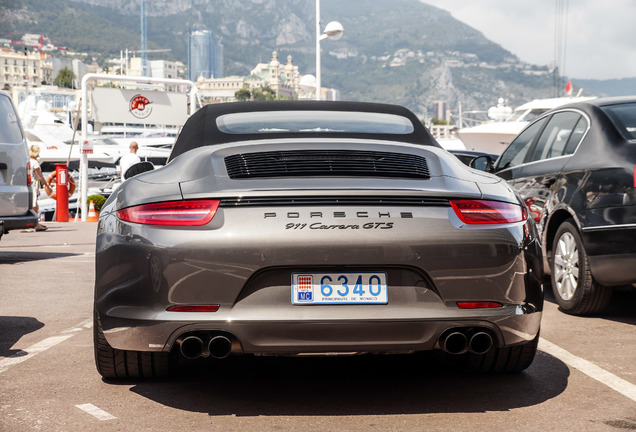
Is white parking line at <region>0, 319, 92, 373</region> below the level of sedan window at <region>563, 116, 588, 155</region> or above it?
below

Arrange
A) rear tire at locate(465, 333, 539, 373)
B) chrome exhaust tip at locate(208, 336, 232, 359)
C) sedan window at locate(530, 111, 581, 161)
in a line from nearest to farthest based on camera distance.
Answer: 1. chrome exhaust tip at locate(208, 336, 232, 359)
2. rear tire at locate(465, 333, 539, 373)
3. sedan window at locate(530, 111, 581, 161)

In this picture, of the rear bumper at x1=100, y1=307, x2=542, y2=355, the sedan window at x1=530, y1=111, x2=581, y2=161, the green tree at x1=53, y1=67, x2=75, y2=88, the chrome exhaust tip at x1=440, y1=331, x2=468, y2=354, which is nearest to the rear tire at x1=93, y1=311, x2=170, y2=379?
the rear bumper at x1=100, y1=307, x2=542, y2=355

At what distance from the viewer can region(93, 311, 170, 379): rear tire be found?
4.16 metres

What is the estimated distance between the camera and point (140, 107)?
23188 millimetres

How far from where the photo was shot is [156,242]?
11.8 feet

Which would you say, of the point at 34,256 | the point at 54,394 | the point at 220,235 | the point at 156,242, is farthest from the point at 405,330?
the point at 34,256

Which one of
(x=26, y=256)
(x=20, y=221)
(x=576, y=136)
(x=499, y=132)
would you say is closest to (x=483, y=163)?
(x=576, y=136)

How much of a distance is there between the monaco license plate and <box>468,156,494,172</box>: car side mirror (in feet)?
11.2

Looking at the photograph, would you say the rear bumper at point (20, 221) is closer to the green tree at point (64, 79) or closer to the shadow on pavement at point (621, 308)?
the shadow on pavement at point (621, 308)

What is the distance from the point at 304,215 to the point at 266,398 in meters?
1.00

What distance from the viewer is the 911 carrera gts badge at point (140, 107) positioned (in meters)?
23.0

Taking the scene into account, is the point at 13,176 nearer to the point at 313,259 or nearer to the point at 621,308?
the point at 621,308

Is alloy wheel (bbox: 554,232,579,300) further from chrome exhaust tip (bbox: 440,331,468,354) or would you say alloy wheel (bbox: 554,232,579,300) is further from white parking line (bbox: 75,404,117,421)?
white parking line (bbox: 75,404,117,421)

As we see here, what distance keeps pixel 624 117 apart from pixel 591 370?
2.43 metres
